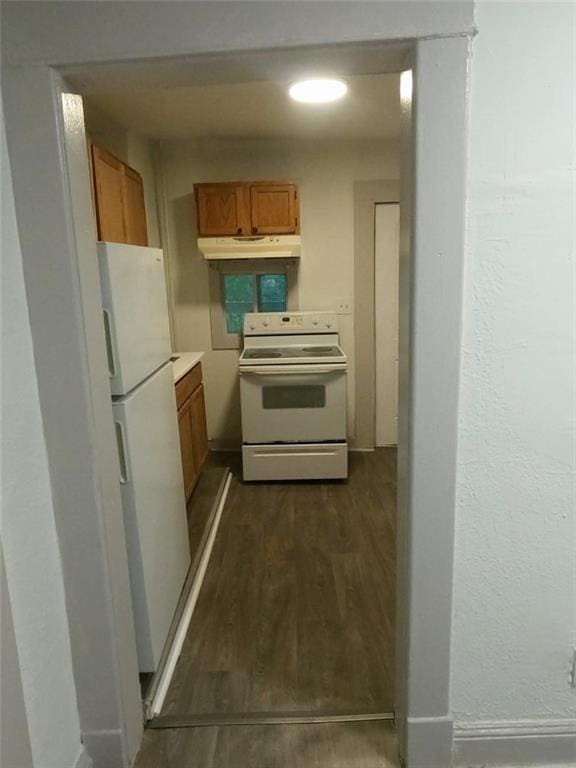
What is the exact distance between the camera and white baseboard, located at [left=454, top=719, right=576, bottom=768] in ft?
4.76

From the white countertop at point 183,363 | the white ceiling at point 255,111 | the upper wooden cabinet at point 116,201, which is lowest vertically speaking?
the white countertop at point 183,363

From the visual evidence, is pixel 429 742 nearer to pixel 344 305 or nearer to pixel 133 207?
pixel 133 207

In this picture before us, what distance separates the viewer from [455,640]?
4.60 ft

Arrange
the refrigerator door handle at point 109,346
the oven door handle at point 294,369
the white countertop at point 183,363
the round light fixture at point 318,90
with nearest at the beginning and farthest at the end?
1. the refrigerator door handle at point 109,346
2. the round light fixture at point 318,90
3. the white countertop at point 183,363
4. the oven door handle at point 294,369

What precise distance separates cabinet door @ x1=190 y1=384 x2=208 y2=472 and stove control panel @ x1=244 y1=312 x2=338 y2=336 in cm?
60

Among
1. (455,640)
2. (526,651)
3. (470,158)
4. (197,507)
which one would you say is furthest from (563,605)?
(197,507)

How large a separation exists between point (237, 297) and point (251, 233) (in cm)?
58

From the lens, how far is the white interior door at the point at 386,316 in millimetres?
3873

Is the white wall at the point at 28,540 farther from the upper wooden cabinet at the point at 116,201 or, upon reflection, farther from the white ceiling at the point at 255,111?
the white ceiling at the point at 255,111

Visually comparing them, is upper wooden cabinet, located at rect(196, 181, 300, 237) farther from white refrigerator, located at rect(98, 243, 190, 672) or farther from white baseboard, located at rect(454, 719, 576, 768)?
white baseboard, located at rect(454, 719, 576, 768)

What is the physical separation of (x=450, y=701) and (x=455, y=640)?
189 millimetres

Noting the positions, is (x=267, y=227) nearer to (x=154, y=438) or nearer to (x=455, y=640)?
(x=154, y=438)

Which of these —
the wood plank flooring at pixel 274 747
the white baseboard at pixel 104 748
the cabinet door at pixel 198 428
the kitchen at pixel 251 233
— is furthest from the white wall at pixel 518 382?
the cabinet door at pixel 198 428

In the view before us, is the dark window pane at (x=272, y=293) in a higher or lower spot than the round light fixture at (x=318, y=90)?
lower
